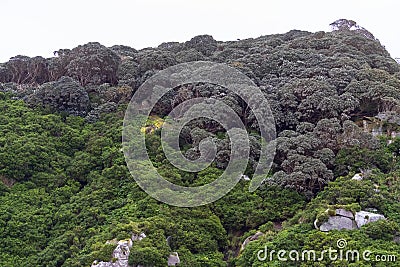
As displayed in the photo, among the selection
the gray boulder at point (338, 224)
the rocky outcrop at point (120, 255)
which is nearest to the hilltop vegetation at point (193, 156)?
the rocky outcrop at point (120, 255)

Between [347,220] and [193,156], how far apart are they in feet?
33.1

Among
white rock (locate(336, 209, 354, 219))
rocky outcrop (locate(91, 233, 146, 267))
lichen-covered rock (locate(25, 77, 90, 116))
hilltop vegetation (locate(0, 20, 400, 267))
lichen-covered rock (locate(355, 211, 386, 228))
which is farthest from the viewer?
lichen-covered rock (locate(25, 77, 90, 116))

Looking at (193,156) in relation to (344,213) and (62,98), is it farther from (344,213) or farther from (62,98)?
(62,98)

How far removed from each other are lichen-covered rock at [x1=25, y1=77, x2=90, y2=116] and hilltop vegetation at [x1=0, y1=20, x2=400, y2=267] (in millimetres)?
93

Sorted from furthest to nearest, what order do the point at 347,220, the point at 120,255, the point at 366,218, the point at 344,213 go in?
1. the point at 344,213
2. the point at 347,220
3. the point at 366,218
4. the point at 120,255

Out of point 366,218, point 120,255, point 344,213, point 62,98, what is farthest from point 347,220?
point 62,98

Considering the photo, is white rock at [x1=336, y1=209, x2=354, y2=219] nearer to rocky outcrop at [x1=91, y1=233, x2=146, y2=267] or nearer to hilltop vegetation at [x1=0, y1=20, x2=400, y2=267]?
hilltop vegetation at [x1=0, y1=20, x2=400, y2=267]

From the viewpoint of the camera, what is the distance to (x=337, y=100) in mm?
33781

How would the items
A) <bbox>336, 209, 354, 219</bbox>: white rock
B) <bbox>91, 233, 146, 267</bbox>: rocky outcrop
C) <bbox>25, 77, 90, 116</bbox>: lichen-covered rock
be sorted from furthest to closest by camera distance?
<bbox>25, 77, 90, 116</bbox>: lichen-covered rock, <bbox>336, 209, 354, 219</bbox>: white rock, <bbox>91, 233, 146, 267</bbox>: rocky outcrop

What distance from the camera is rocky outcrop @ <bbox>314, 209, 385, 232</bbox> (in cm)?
2303

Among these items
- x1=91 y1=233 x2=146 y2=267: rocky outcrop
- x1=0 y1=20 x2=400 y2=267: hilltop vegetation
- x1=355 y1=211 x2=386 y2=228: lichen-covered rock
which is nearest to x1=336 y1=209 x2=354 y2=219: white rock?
x1=355 y1=211 x2=386 y2=228: lichen-covered rock

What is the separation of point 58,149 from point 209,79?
1158 centimetres

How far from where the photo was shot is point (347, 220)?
23156 mm

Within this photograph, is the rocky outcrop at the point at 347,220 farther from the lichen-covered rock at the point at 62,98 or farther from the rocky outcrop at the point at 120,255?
the lichen-covered rock at the point at 62,98
